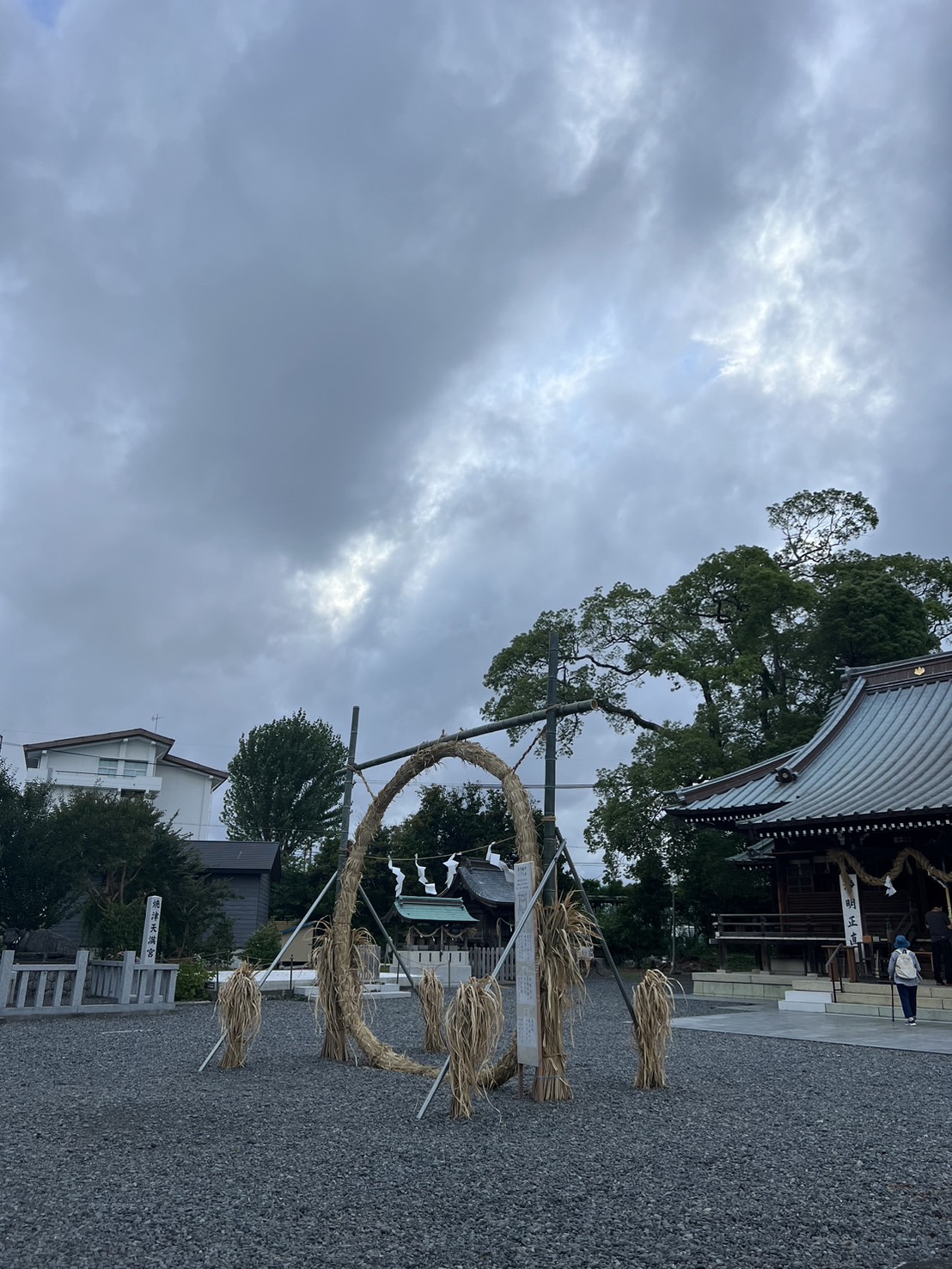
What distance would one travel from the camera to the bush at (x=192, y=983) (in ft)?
58.6

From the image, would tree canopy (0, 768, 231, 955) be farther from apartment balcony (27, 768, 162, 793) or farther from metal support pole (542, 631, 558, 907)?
apartment balcony (27, 768, 162, 793)

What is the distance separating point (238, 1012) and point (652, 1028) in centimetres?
436

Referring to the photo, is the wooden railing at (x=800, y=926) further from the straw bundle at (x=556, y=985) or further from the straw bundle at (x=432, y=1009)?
the straw bundle at (x=556, y=985)

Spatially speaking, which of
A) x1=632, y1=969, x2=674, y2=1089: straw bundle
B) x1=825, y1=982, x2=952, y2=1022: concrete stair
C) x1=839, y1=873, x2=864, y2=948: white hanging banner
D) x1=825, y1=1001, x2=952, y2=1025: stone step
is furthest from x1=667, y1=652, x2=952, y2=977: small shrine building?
x1=632, y1=969, x2=674, y2=1089: straw bundle

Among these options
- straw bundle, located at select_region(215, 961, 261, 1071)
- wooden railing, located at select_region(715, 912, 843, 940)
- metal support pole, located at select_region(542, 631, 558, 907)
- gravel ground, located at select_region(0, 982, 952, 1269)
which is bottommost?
gravel ground, located at select_region(0, 982, 952, 1269)

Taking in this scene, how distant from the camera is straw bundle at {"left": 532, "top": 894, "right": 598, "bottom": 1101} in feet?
25.1

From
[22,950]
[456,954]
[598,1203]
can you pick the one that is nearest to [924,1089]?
[598,1203]

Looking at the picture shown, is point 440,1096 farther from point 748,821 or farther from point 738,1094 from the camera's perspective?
point 748,821

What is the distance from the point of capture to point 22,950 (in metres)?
23.2

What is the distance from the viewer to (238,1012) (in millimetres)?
9258

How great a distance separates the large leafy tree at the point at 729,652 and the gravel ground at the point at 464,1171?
19.4 m

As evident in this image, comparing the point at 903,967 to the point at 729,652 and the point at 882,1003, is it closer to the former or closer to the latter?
the point at 882,1003

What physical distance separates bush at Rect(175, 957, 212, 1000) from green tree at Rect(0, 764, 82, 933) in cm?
484

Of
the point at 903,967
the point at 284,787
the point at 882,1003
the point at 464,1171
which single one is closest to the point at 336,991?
the point at 464,1171
